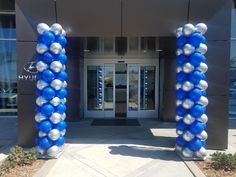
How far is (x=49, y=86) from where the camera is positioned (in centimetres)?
678

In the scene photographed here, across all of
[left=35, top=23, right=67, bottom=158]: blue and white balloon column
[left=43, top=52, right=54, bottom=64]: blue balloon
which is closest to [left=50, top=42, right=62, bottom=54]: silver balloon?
[left=35, top=23, right=67, bottom=158]: blue and white balloon column

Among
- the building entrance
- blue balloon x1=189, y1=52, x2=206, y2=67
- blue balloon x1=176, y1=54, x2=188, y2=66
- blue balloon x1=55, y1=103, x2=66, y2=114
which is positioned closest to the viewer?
blue balloon x1=189, y1=52, x2=206, y2=67

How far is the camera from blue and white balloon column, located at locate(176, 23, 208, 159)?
21.7 ft

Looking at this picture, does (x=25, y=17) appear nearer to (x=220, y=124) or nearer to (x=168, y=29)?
(x=168, y=29)

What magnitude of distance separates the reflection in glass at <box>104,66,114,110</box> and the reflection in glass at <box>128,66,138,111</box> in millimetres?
877

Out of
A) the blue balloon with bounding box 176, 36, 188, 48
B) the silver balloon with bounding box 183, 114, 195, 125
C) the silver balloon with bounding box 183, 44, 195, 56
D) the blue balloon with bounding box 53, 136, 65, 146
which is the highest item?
the blue balloon with bounding box 176, 36, 188, 48

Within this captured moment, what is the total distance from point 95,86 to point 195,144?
730 cm

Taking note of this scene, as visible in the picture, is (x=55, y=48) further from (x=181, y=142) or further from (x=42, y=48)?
(x=181, y=142)

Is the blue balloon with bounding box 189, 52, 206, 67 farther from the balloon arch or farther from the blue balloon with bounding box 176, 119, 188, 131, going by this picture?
the blue balloon with bounding box 176, 119, 188, 131

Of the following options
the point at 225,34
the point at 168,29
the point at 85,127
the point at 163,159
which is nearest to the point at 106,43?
the point at 85,127

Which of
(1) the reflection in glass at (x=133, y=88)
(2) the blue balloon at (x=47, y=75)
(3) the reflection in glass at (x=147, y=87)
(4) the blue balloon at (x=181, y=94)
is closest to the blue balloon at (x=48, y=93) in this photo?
(2) the blue balloon at (x=47, y=75)

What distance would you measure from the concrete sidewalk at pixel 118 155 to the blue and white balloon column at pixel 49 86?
0.51 m

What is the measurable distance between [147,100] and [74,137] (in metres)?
5.10

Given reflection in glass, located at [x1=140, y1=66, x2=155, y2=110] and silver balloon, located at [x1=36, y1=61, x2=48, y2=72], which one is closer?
silver balloon, located at [x1=36, y1=61, x2=48, y2=72]
